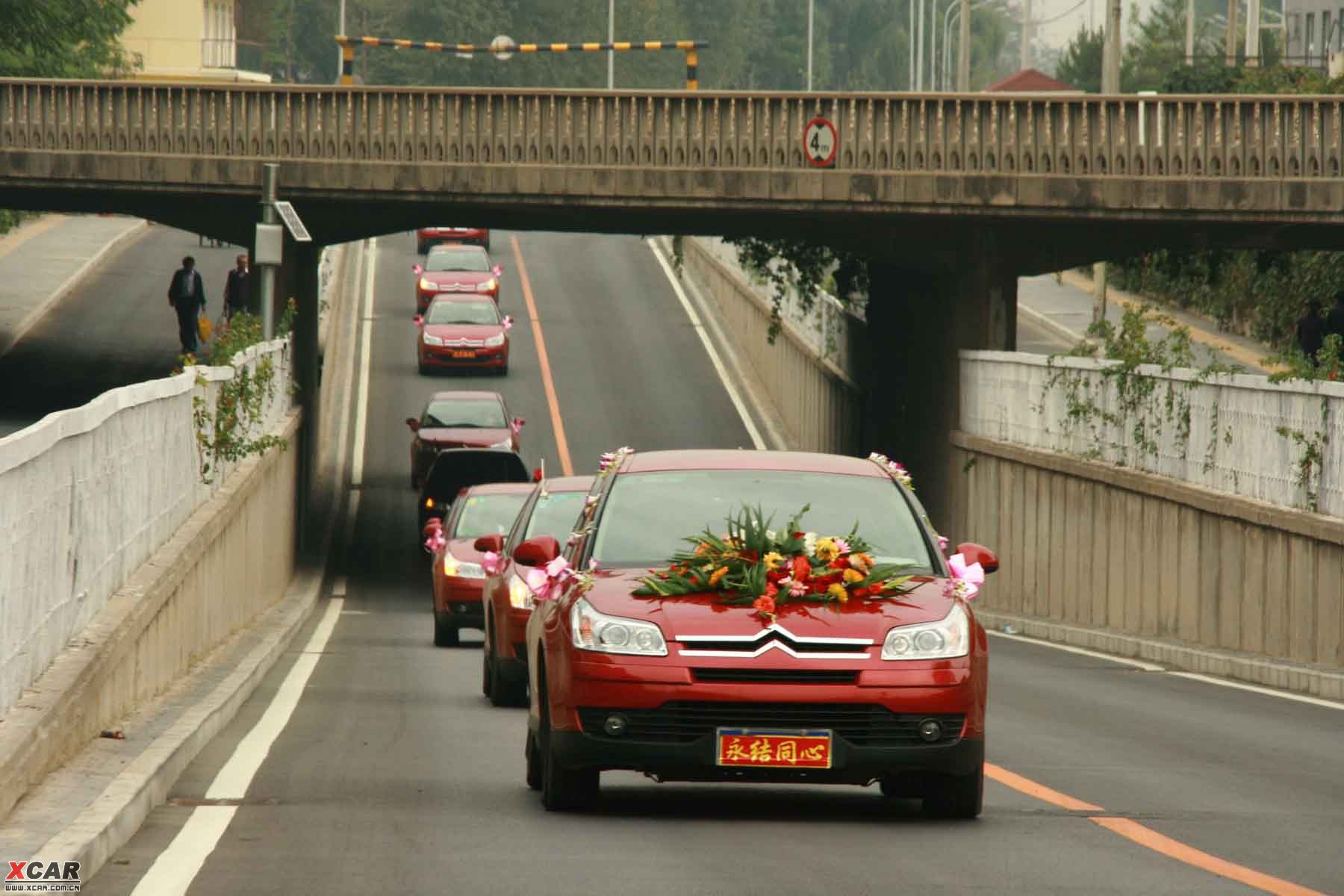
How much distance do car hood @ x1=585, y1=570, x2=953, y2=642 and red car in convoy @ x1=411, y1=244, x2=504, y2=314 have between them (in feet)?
184

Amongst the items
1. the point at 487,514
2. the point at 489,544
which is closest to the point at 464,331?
the point at 487,514

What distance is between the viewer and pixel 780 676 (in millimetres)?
10297

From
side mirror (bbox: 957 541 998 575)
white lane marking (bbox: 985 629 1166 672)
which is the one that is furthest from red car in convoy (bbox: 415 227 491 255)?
side mirror (bbox: 957 541 998 575)

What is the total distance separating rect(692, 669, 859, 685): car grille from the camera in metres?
10.3

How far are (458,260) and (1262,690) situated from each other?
5380 centimetres

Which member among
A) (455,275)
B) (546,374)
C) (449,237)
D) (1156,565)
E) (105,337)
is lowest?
(1156,565)

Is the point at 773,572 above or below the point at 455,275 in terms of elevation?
below

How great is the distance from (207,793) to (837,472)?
3.23m

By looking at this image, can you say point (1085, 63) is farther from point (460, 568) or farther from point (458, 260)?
point (460, 568)

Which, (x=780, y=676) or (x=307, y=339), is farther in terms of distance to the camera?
(x=307, y=339)

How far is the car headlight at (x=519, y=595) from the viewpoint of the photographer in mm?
17031

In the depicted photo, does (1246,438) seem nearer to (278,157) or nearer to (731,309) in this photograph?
(278,157)

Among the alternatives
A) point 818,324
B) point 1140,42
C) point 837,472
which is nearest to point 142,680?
point 837,472

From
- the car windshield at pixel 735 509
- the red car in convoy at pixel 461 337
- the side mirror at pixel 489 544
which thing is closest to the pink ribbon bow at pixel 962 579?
the car windshield at pixel 735 509
